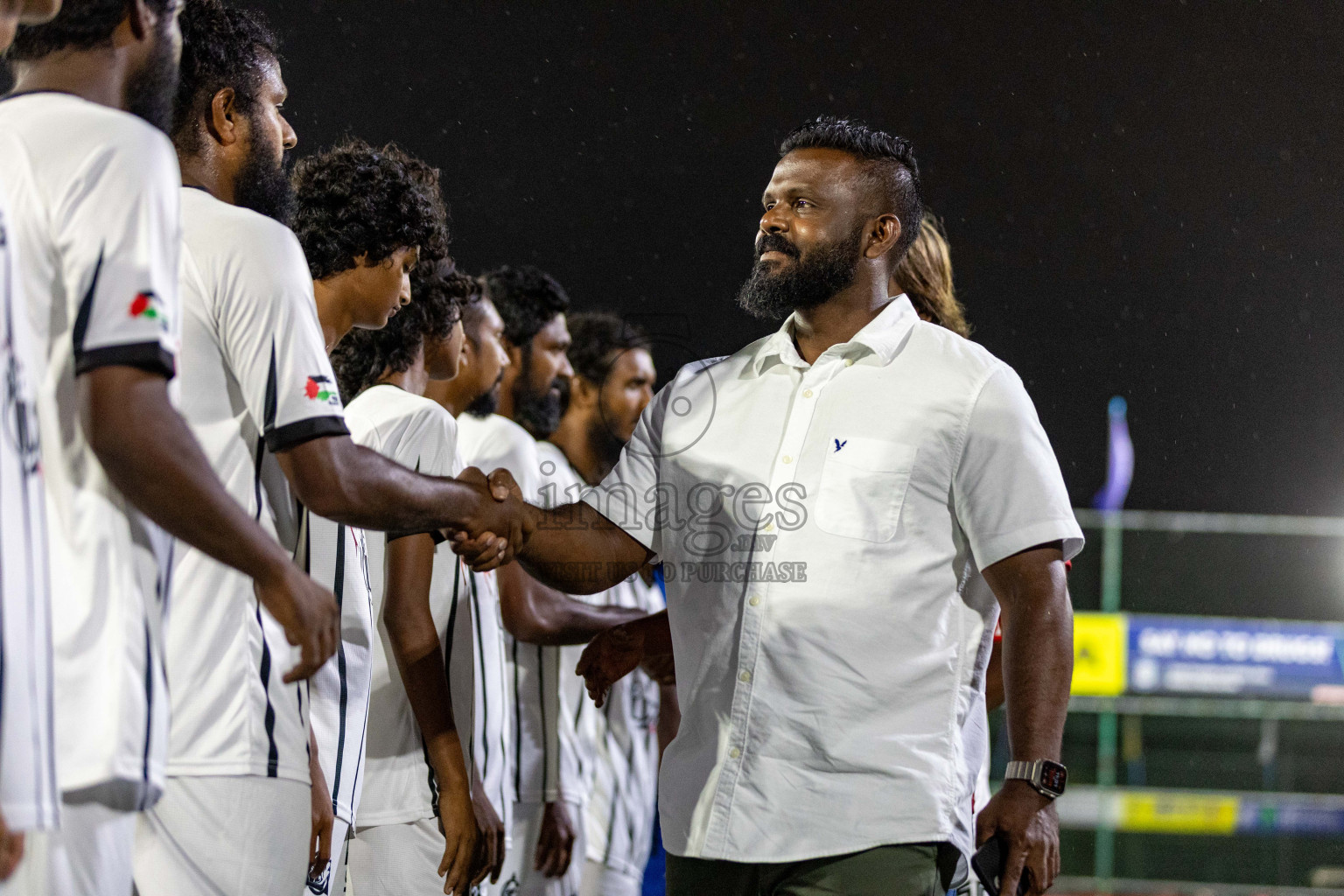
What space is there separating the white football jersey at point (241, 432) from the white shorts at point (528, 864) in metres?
1.84

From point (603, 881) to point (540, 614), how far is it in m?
1.29

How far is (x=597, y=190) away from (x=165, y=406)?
361 cm

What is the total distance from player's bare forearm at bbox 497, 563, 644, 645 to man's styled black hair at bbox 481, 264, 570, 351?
5.24 ft

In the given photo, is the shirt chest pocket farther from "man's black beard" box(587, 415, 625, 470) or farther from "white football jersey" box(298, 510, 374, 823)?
"man's black beard" box(587, 415, 625, 470)

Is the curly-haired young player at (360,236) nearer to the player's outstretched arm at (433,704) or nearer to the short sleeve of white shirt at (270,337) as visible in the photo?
the player's outstretched arm at (433,704)

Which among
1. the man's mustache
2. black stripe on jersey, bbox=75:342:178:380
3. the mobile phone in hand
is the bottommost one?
the mobile phone in hand

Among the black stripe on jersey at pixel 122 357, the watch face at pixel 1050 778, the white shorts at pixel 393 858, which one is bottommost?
the white shorts at pixel 393 858

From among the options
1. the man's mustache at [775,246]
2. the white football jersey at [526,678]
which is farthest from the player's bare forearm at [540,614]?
the man's mustache at [775,246]

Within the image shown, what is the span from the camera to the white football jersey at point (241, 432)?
5.51 feet

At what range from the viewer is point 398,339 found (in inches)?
120

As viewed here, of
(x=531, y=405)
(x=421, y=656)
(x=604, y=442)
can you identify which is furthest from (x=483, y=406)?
(x=421, y=656)

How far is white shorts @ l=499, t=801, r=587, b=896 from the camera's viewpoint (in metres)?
3.46

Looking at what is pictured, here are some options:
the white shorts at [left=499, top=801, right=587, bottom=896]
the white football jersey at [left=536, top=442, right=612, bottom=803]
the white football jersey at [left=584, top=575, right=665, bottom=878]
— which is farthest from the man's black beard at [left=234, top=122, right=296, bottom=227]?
the white football jersey at [left=584, top=575, right=665, bottom=878]

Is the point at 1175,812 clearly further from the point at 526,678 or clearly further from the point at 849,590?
the point at 849,590
